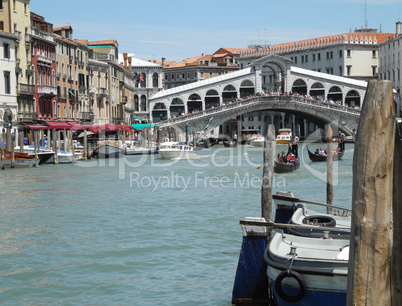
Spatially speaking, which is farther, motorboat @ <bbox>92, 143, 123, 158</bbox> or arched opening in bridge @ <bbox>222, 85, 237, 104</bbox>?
arched opening in bridge @ <bbox>222, 85, 237, 104</bbox>

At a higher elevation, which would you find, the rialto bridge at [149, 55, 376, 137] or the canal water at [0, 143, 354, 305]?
the rialto bridge at [149, 55, 376, 137]

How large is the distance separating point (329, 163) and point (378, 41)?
41717mm

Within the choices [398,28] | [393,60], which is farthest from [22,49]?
[398,28]

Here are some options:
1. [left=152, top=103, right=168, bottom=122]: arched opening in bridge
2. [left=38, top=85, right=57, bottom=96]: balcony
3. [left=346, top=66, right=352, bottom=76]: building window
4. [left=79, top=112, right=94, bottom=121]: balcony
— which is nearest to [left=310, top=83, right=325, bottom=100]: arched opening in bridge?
[left=346, top=66, right=352, bottom=76]: building window

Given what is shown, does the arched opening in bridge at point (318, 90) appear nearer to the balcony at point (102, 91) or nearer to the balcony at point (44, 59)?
the balcony at point (102, 91)

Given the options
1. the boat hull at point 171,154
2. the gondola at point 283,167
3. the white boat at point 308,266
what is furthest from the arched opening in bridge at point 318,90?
the white boat at point 308,266

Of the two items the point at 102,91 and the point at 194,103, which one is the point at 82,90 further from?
the point at 194,103

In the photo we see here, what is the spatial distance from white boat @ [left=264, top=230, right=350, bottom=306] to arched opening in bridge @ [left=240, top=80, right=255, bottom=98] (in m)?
38.0

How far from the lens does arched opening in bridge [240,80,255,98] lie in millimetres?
43375

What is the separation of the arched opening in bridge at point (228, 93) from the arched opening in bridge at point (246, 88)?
58cm

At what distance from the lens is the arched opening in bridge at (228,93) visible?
1705 inches

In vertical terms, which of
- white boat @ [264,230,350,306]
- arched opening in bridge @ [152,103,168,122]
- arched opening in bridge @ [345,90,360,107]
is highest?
arched opening in bridge @ [345,90,360,107]

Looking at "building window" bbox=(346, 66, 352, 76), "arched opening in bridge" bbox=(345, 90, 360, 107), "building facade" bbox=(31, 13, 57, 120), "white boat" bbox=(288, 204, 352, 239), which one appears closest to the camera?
"white boat" bbox=(288, 204, 352, 239)

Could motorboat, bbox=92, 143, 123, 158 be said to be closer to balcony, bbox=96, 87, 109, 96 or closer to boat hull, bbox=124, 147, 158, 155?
boat hull, bbox=124, 147, 158, 155
